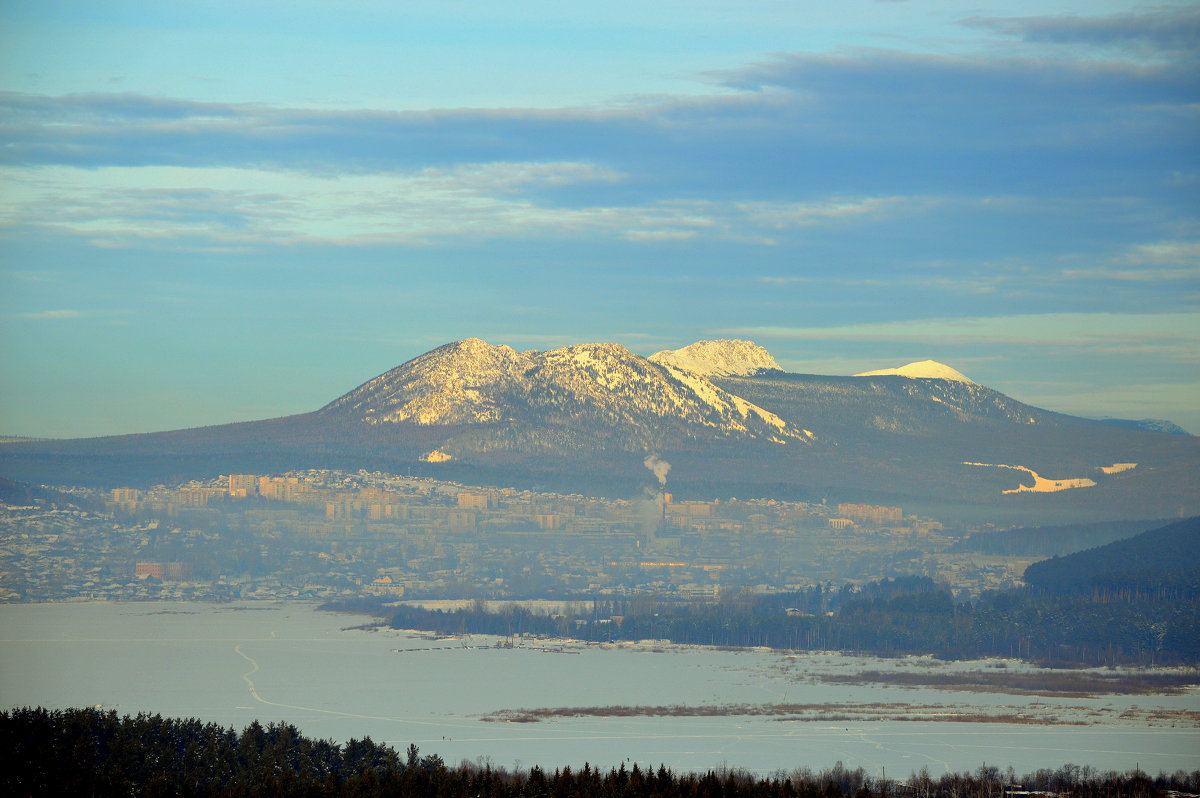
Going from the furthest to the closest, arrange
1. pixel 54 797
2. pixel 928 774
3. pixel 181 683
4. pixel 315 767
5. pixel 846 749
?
pixel 181 683 < pixel 846 749 < pixel 928 774 < pixel 315 767 < pixel 54 797

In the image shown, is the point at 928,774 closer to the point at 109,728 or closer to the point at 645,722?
the point at 645,722

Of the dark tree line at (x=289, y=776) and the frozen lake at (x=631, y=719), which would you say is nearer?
the dark tree line at (x=289, y=776)

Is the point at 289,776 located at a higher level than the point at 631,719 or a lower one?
higher

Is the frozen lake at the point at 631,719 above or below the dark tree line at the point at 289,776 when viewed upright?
below

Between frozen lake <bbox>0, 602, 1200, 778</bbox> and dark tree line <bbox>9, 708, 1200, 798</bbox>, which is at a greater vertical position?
dark tree line <bbox>9, 708, 1200, 798</bbox>

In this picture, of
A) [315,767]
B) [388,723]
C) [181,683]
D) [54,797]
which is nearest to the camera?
[54,797]

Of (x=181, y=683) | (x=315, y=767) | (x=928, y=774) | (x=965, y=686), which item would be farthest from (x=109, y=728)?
(x=965, y=686)

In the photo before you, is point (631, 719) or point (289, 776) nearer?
point (289, 776)

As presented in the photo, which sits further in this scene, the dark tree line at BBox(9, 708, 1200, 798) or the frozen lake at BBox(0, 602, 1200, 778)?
the frozen lake at BBox(0, 602, 1200, 778)
